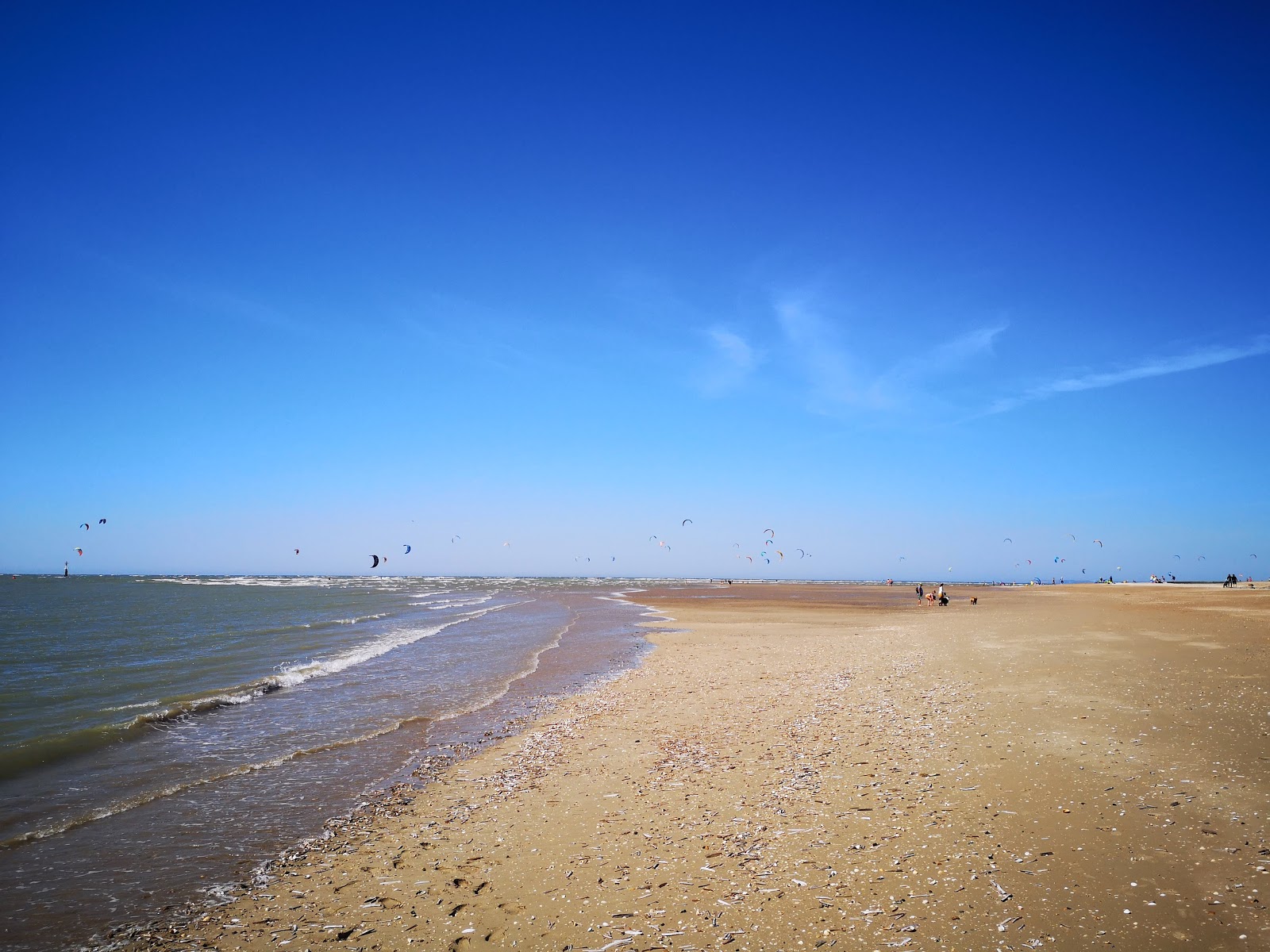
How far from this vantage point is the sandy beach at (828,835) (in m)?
5.43

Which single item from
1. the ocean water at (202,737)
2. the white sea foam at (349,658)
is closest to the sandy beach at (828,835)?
the ocean water at (202,737)

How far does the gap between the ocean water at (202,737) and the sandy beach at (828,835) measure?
132 cm

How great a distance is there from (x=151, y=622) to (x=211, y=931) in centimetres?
3936

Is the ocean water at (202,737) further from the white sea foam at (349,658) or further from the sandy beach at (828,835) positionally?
the sandy beach at (828,835)

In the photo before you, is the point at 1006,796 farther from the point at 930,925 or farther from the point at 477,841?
the point at 477,841

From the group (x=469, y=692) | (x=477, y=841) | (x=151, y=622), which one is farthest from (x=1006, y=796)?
(x=151, y=622)

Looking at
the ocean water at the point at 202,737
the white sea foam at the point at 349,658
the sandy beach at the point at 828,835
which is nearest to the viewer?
the sandy beach at the point at 828,835

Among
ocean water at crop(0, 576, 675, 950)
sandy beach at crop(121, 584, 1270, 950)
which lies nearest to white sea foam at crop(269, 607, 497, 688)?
ocean water at crop(0, 576, 675, 950)

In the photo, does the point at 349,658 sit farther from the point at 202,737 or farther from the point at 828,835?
the point at 828,835

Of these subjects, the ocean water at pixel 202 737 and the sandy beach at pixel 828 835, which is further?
the ocean water at pixel 202 737

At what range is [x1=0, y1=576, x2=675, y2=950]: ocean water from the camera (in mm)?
7332

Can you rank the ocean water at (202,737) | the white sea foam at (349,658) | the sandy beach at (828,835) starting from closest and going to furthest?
the sandy beach at (828,835)
the ocean water at (202,737)
the white sea foam at (349,658)

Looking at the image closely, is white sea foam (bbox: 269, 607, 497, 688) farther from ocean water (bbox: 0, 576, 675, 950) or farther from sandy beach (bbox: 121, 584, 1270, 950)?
sandy beach (bbox: 121, 584, 1270, 950)

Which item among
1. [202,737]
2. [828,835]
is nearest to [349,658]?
[202,737]
